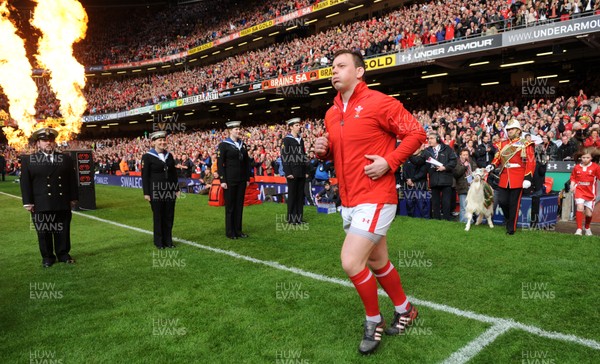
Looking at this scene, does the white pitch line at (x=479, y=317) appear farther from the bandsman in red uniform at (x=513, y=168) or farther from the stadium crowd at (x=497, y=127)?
the stadium crowd at (x=497, y=127)

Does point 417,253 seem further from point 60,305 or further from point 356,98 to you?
point 60,305

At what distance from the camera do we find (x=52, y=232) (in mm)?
6766

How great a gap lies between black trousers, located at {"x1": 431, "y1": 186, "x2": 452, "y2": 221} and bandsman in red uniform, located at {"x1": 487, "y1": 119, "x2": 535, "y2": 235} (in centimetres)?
173

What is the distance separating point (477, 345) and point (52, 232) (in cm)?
658

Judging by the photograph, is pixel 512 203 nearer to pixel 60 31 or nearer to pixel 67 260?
pixel 67 260

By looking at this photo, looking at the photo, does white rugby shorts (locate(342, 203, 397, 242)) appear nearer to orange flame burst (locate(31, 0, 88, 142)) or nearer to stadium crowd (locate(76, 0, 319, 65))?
orange flame burst (locate(31, 0, 88, 142))

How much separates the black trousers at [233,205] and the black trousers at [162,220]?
3.76 ft

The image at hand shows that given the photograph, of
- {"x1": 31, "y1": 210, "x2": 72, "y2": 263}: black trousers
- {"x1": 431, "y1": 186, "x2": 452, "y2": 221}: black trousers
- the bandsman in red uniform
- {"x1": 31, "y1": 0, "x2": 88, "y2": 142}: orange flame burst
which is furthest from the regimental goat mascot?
{"x1": 31, "y1": 0, "x2": 88, "y2": 142}: orange flame burst

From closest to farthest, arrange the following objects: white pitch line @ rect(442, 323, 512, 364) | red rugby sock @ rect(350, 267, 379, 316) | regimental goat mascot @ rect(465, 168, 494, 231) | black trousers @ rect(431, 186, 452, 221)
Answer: white pitch line @ rect(442, 323, 512, 364) < red rugby sock @ rect(350, 267, 379, 316) < regimental goat mascot @ rect(465, 168, 494, 231) < black trousers @ rect(431, 186, 452, 221)

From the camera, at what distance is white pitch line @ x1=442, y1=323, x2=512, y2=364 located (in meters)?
3.24

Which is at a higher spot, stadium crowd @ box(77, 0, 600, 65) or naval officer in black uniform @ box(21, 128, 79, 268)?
stadium crowd @ box(77, 0, 600, 65)

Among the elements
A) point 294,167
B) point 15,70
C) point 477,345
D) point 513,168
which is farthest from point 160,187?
point 15,70

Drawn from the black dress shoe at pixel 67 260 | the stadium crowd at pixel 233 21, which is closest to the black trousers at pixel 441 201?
the black dress shoe at pixel 67 260

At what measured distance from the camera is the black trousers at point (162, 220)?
743cm
